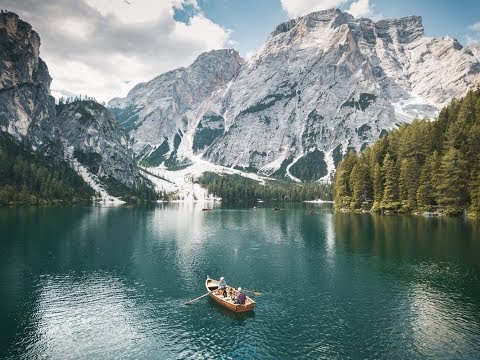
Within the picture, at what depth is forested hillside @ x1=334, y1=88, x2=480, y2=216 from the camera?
122125 mm

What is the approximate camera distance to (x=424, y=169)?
137 m

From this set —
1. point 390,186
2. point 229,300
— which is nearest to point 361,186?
point 390,186

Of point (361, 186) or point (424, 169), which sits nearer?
point (424, 169)

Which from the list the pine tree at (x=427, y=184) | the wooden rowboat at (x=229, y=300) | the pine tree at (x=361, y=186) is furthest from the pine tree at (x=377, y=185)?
the wooden rowboat at (x=229, y=300)

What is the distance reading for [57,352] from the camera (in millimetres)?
36750

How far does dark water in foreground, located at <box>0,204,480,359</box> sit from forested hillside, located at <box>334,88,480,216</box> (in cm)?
3113

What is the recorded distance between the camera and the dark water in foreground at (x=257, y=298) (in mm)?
37875

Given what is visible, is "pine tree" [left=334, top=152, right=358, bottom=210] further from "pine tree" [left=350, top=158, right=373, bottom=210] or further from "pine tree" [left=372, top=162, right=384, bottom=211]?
"pine tree" [left=372, top=162, right=384, bottom=211]

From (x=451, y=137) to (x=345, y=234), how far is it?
192 feet

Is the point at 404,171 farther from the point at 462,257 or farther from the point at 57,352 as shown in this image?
the point at 57,352

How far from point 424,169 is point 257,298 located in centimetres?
10836

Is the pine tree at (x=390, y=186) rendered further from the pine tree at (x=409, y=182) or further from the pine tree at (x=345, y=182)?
the pine tree at (x=345, y=182)

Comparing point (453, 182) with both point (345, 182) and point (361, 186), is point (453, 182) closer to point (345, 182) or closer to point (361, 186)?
point (361, 186)

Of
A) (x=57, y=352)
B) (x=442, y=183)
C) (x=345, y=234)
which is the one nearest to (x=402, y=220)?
(x=442, y=183)
